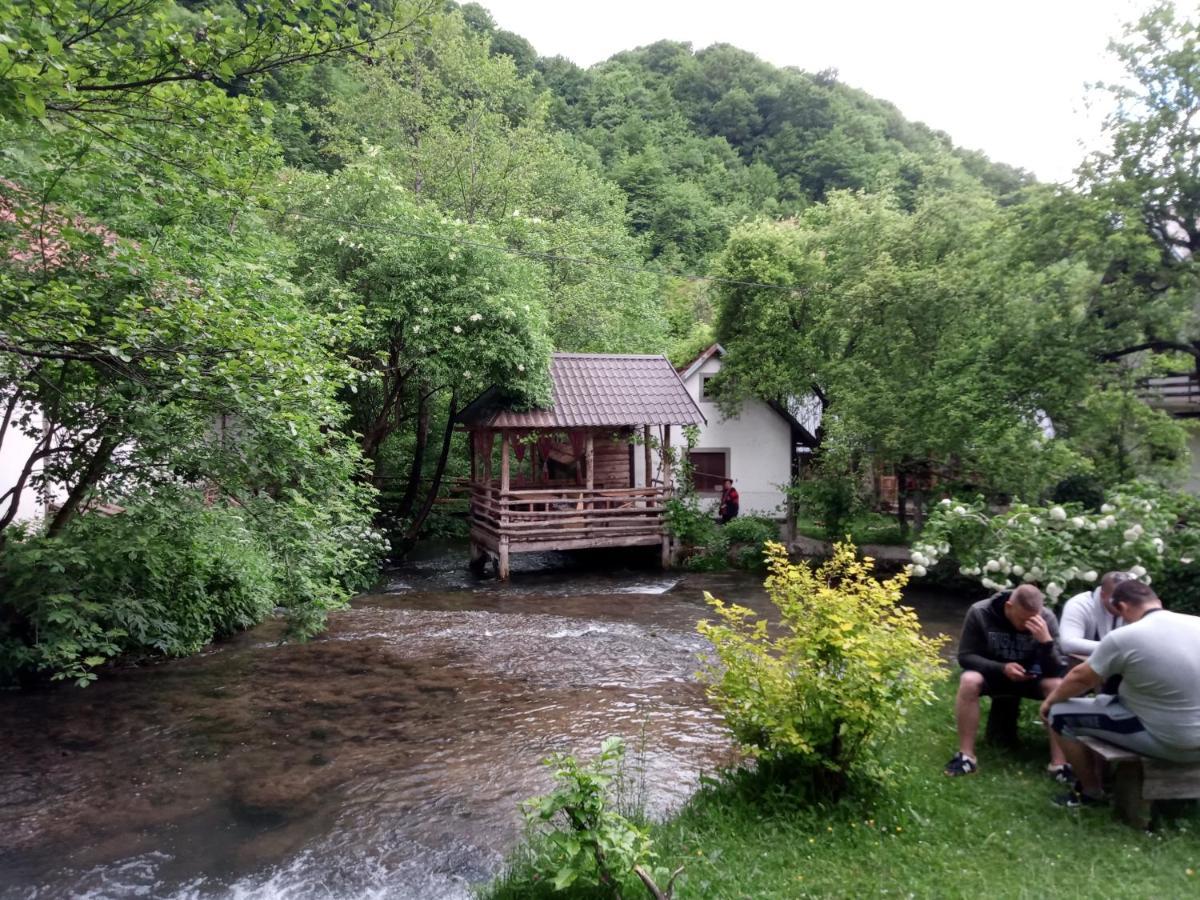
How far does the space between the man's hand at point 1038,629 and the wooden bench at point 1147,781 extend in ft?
2.99

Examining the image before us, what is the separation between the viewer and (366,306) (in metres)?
15.7

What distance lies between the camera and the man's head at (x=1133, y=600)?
4.57 m

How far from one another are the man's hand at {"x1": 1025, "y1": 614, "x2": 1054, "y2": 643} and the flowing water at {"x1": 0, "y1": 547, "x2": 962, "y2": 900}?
2.60m

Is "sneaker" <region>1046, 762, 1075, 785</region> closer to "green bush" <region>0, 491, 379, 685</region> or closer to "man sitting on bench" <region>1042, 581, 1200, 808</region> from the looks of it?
"man sitting on bench" <region>1042, 581, 1200, 808</region>

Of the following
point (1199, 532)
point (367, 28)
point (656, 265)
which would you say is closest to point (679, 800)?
point (367, 28)

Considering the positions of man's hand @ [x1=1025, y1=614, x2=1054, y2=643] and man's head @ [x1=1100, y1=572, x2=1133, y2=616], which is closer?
man's head @ [x1=1100, y1=572, x2=1133, y2=616]

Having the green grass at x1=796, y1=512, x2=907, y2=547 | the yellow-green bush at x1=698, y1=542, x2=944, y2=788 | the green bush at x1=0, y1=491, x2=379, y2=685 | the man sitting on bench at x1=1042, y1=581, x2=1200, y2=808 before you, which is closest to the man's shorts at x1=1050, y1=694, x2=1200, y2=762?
the man sitting on bench at x1=1042, y1=581, x2=1200, y2=808

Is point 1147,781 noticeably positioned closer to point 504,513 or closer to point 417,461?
point 504,513

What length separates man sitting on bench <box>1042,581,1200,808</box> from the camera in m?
4.13

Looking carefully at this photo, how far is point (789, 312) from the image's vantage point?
20.1m

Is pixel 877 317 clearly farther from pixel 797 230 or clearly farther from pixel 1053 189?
pixel 797 230

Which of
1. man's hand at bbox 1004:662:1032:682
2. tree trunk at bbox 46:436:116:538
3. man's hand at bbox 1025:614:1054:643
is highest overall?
tree trunk at bbox 46:436:116:538

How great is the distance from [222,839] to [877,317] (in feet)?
46.8

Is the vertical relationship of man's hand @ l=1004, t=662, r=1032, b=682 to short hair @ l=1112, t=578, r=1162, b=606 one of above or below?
below
